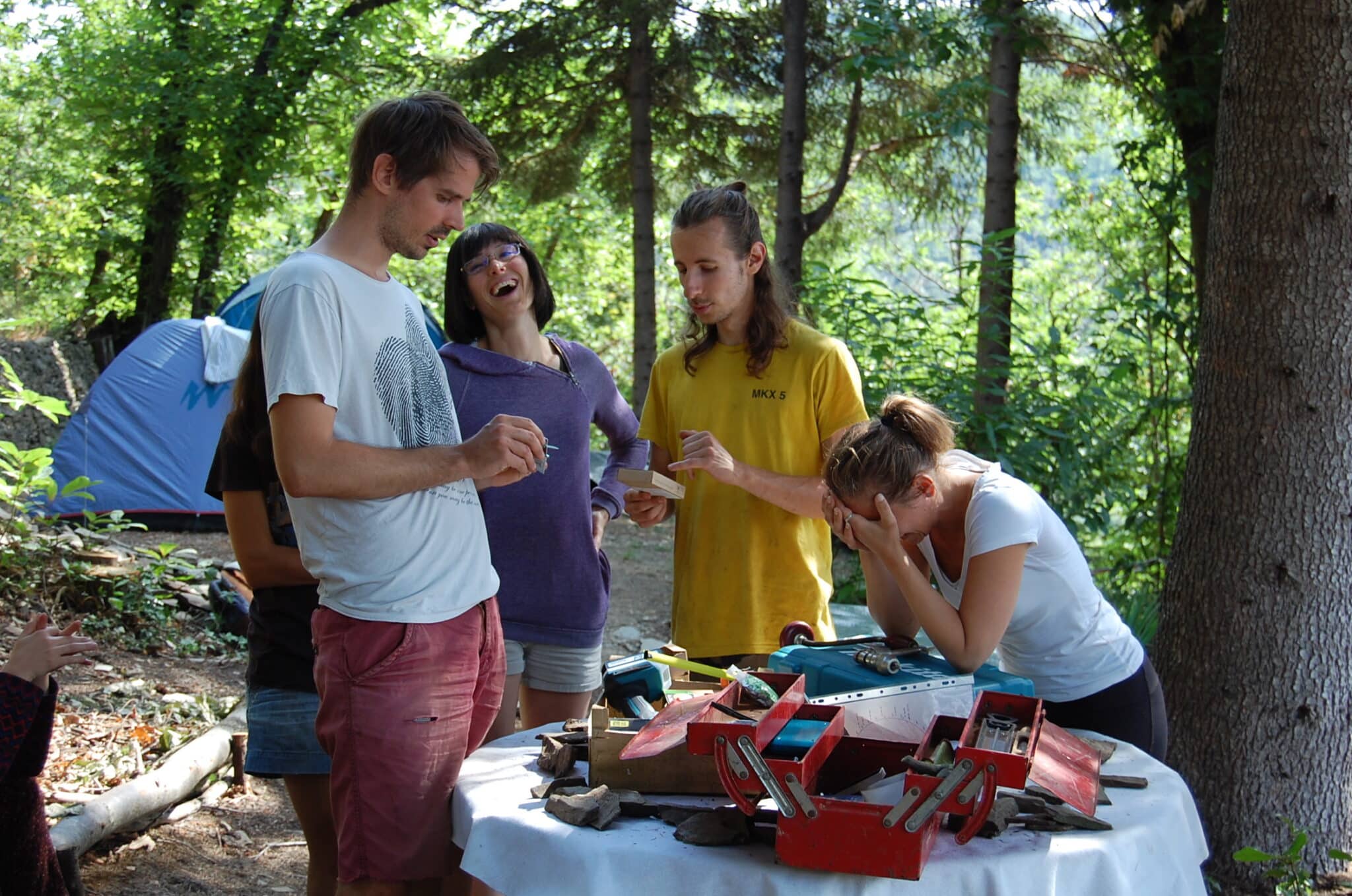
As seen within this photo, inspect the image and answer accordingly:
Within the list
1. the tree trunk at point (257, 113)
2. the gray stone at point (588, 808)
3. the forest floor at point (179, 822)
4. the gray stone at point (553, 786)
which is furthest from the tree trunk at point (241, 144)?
the gray stone at point (588, 808)

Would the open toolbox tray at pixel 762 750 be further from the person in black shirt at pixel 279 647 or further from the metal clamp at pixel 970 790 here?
the person in black shirt at pixel 279 647

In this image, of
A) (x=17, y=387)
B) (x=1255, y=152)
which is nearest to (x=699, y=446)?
(x=1255, y=152)

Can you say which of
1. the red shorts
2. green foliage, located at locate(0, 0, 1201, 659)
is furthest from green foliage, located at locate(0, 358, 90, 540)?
the red shorts

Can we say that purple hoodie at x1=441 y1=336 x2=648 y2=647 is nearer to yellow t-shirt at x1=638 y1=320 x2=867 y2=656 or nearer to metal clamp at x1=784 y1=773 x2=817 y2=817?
yellow t-shirt at x1=638 y1=320 x2=867 y2=656

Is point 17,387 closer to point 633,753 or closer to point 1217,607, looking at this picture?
point 633,753

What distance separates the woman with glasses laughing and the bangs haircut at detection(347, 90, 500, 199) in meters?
0.60

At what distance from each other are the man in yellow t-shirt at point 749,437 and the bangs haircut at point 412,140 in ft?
2.55

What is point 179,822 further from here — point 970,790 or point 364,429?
point 970,790

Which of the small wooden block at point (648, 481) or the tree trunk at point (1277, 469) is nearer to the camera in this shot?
the small wooden block at point (648, 481)

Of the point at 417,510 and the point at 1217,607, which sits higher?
the point at 417,510

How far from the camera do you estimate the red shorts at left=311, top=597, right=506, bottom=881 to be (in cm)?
184

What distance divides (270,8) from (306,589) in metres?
11.1

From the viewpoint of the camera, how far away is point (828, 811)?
58.6 inches

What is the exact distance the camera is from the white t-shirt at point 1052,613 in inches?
86.7
